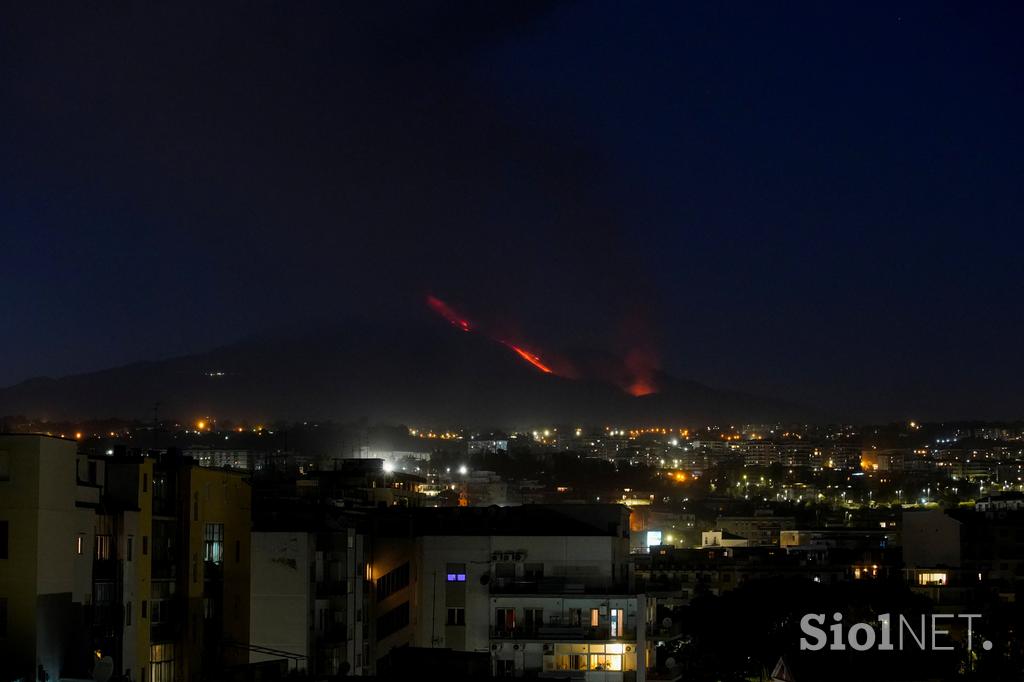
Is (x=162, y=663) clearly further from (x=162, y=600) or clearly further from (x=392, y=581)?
(x=392, y=581)

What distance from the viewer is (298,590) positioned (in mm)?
18156

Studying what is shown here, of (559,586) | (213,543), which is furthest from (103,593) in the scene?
(559,586)

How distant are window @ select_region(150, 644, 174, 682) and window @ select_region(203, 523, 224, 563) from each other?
5.25 ft

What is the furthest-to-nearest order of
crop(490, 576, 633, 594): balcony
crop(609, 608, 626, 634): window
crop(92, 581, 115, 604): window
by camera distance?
1. crop(490, 576, 633, 594): balcony
2. crop(609, 608, 626, 634): window
3. crop(92, 581, 115, 604): window

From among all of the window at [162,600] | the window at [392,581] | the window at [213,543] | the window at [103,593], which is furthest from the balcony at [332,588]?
the window at [103,593]

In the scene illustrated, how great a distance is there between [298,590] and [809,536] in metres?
49.0

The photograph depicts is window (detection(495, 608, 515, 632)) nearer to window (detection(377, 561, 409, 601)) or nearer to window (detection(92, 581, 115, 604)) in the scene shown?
window (detection(377, 561, 409, 601))

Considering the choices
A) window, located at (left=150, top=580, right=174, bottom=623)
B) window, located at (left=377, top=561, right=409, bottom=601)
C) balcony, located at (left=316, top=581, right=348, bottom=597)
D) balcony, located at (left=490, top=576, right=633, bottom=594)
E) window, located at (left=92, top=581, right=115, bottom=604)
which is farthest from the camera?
balcony, located at (left=490, top=576, right=633, bottom=594)

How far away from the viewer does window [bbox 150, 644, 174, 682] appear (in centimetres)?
1469

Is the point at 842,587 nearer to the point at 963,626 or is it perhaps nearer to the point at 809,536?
the point at 963,626

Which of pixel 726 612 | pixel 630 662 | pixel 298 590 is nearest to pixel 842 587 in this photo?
pixel 726 612

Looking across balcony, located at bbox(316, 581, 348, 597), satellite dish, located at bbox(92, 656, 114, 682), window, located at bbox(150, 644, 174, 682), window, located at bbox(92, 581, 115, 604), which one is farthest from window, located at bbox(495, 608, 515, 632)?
satellite dish, located at bbox(92, 656, 114, 682)

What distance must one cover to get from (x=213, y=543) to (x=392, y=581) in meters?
4.45

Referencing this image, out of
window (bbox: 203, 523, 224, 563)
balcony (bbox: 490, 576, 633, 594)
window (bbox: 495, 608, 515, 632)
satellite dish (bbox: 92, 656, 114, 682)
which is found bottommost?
window (bbox: 495, 608, 515, 632)
